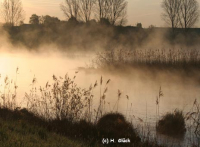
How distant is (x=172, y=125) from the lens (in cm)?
747

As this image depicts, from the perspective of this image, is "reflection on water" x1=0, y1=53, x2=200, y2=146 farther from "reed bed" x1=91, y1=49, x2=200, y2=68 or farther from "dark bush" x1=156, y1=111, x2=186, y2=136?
"reed bed" x1=91, y1=49, x2=200, y2=68

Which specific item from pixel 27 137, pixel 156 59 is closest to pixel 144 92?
pixel 156 59

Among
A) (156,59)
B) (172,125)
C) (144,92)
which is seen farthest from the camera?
(156,59)

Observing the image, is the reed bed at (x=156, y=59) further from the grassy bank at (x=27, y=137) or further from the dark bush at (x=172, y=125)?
the grassy bank at (x=27, y=137)

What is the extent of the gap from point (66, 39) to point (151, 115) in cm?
2899

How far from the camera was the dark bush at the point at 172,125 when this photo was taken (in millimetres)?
7207

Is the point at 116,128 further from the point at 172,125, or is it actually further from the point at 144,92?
the point at 144,92

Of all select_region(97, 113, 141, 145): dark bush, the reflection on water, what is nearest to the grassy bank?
select_region(97, 113, 141, 145): dark bush

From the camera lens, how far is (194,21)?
151ft

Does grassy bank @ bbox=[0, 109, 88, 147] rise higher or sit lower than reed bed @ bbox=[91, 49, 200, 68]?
lower

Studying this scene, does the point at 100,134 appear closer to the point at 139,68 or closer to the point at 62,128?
the point at 62,128

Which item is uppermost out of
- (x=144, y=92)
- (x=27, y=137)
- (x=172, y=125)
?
(x=144, y=92)

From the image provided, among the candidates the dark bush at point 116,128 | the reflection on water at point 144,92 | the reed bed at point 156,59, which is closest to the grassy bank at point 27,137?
the dark bush at point 116,128

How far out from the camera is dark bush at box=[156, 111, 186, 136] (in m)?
7.21
